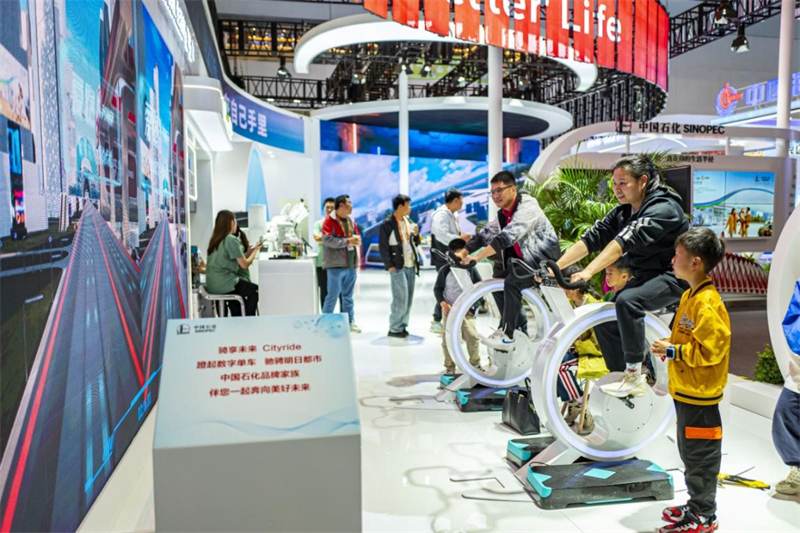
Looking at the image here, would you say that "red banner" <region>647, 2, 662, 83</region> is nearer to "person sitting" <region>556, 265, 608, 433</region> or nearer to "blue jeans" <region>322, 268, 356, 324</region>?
"person sitting" <region>556, 265, 608, 433</region>

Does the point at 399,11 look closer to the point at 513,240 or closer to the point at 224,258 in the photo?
the point at 513,240

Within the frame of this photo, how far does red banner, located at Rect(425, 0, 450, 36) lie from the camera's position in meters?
5.28

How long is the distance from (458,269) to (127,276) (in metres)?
2.60

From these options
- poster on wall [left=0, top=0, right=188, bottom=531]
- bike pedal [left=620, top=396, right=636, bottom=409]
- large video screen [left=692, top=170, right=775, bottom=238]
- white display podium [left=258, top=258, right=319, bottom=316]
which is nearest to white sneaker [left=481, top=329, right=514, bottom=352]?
bike pedal [left=620, top=396, right=636, bottom=409]

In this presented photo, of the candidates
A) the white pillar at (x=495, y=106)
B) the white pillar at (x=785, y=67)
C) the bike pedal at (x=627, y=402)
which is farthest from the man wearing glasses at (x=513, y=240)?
the white pillar at (x=785, y=67)

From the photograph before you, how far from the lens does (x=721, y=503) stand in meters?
3.00

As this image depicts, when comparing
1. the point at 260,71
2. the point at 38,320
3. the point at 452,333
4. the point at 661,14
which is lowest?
the point at 452,333

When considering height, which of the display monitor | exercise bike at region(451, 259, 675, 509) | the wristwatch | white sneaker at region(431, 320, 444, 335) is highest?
the display monitor

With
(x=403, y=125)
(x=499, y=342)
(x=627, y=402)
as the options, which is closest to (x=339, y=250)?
(x=499, y=342)

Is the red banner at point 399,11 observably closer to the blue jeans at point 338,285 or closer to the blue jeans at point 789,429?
the blue jeans at point 338,285

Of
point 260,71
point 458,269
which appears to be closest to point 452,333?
point 458,269

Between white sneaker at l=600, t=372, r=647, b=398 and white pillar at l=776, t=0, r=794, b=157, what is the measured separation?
347 inches

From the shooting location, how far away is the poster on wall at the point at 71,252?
69.7 inches

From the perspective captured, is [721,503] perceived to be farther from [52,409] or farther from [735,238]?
[735,238]
